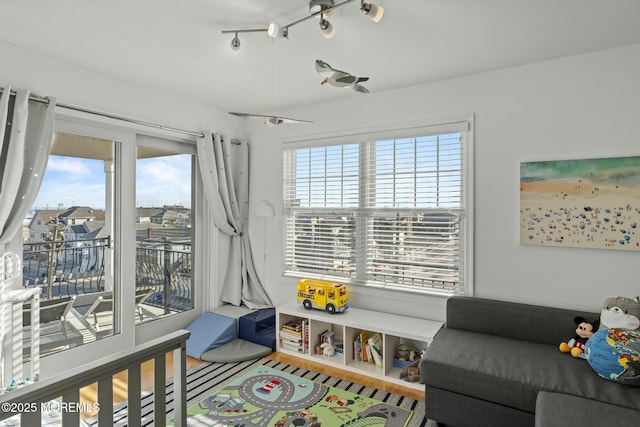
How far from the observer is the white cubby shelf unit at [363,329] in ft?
9.27

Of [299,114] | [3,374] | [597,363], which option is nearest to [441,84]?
[299,114]

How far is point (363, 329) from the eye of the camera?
2.97 m

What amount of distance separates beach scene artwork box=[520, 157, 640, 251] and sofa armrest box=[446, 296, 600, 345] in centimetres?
51

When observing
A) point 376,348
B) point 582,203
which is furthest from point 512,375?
point 582,203

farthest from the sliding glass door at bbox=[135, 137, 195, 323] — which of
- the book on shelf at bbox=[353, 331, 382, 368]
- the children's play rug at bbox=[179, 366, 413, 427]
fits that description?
the book on shelf at bbox=[353, 331, 382, 368]

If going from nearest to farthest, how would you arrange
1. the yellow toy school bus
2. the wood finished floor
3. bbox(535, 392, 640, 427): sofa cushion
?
1. bbox(535, 392, 640, 427): sofa cushion
2. the wood finished floor
3. the yellow toy school bus

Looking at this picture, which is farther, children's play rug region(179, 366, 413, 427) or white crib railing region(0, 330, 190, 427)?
children's play rug region(179, 366, 413, 427)

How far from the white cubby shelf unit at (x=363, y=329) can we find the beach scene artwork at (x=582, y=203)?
3.65 ft

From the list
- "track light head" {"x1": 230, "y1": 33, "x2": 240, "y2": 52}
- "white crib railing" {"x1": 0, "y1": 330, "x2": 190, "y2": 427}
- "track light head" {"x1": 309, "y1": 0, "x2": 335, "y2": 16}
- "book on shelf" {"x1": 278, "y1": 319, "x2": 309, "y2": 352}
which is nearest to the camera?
"white crib railing" {"x1": 0, "y1": 330, "x2": 190, "y2": 427}

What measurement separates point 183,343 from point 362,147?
248 cm

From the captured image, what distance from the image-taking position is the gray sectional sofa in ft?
5.72

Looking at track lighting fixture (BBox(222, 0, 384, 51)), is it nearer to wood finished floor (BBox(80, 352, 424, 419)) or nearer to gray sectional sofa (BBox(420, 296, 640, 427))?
gray sectional sofa (BBox(420, 296, 640, 427))

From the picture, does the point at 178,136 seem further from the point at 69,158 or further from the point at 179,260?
the point at 179,260

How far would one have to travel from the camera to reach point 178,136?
3537mm
